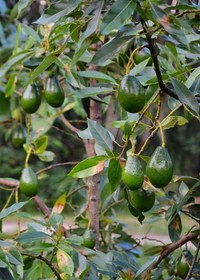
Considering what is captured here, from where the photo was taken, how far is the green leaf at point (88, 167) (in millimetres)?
1107

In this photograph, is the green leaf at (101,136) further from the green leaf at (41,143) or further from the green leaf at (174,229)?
the green leaf at (41,143)

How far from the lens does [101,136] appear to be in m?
1.15

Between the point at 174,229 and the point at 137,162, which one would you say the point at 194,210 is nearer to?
the point at 174,229

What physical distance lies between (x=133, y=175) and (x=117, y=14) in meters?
0.27

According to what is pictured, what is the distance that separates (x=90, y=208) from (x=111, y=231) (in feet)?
0.71

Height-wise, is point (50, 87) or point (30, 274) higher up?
point (50, 87)

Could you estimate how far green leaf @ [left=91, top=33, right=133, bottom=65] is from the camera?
955mm

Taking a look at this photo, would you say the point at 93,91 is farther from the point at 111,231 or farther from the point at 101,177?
the point at 111,231

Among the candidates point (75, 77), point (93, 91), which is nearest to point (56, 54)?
point (93, 91)

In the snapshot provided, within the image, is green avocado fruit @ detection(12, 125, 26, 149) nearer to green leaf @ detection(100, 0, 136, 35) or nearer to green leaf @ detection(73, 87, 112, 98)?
green leaf @ detection(73, 87, 112, 98)

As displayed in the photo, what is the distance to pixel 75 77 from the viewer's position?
143cm

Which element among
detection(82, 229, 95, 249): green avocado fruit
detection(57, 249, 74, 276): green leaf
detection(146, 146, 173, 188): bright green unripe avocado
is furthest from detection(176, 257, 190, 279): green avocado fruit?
detection(146, 146, 173, 188): bright green unripe avocado

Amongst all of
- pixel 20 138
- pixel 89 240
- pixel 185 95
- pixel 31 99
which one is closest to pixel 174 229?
pixel 89 240

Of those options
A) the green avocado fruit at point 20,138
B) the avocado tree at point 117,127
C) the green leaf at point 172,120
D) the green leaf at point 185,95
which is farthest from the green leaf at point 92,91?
the green avocado fruit at point 20,138
